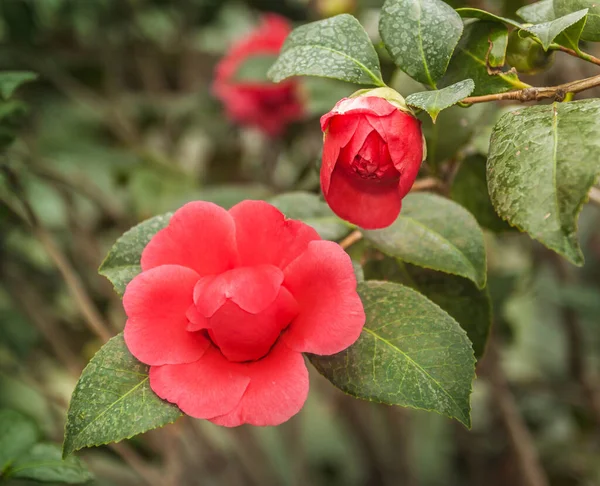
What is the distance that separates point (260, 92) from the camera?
1.10m

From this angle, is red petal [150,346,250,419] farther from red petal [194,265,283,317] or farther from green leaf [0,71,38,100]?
green leaf [0,71,38,100]

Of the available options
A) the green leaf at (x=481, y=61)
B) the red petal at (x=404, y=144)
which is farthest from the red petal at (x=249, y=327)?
the green leaf at (x=481, y=61)

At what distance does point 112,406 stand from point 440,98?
286 mm

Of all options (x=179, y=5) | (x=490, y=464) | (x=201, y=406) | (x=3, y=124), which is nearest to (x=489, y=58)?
(x=201, y=406)

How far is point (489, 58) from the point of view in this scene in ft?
1.53

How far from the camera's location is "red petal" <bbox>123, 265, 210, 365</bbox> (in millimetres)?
420

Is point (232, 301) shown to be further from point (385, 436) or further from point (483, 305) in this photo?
point (385, 436)

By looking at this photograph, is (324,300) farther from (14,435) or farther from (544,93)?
(14,435)

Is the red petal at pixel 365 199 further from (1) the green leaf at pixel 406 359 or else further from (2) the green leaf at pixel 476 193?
(2) the green leaf at pixel 476 193

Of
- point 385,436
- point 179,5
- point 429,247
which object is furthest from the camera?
point 385,436

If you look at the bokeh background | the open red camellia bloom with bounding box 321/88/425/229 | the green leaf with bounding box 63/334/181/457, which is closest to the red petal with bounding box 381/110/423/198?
the open red camellia bloom with bounding box 321/88/425/229

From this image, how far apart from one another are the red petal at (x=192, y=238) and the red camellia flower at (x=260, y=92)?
66 cm

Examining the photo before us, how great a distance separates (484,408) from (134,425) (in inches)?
56.7

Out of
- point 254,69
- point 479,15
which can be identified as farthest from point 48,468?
point 254,69
